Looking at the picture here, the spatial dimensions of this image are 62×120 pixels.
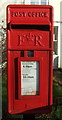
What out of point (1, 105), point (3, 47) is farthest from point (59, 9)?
point (1, 105)

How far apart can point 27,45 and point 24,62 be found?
24cm

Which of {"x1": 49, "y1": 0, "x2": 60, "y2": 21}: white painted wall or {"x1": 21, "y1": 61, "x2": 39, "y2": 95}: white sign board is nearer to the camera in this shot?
{"x1": 21, "y1": 61, "x2": 39, "y2": 95}: white sign board

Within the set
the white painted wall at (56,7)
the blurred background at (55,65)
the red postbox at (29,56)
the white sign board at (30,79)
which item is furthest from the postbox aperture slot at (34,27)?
the white painted wall at (56,7)

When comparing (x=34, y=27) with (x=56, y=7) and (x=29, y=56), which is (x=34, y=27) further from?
(x=56, y=7)

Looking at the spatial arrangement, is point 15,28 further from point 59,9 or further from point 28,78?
point 59,9

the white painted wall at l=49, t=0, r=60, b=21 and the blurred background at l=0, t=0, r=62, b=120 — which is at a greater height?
the white painted wall at l=49, t=0, r=60, b=21

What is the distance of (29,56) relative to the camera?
349 centimetres

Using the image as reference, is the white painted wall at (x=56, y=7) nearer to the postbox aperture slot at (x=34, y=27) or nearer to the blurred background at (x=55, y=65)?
the blurred background at (x=55, y=65)

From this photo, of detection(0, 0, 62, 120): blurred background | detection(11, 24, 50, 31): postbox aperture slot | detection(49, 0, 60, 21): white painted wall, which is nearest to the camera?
detection(11, 24, 50, 31): postbox aperture slot

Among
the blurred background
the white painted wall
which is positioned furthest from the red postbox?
the white painted wall

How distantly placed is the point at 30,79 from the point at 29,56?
1.07 feet

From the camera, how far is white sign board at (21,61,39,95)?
351cm

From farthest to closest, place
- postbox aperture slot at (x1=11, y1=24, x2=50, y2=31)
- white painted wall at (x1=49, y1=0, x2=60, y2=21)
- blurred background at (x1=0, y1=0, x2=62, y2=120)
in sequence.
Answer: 1. white painted wall at (x1=49, y1=0, x2=60, y2=21)
2. blurred background at (x1=0, y1=0, x2=62, y2=120)
3. postbox aperture slot at (x1=11, y1=24, x2=50, y2=31)

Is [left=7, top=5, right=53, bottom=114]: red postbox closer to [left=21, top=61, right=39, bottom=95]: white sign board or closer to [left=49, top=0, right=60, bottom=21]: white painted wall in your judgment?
[left=21, top=61, right=39, bottom=95]: white sign board
